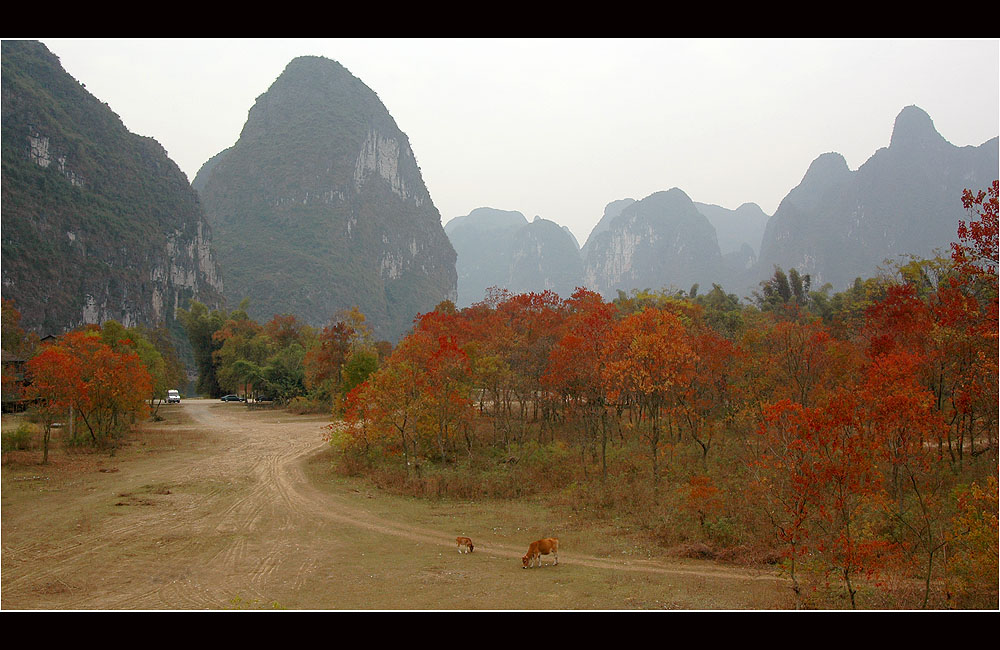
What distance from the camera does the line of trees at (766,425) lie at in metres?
8.49

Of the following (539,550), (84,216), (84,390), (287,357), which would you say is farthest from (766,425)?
(84,216)

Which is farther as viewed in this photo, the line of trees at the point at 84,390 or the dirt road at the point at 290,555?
the line of trees at the point at 84,390

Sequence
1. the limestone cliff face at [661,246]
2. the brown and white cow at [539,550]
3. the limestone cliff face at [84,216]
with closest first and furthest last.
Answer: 1. the brown and white cow at [539,550]
2. the limestone cliff face at [84,216]
3. the limestone cliff face at [661,246]

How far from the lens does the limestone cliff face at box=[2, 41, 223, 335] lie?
6969 centimetres

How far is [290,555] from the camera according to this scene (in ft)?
34.2

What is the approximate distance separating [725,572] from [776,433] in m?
2.48

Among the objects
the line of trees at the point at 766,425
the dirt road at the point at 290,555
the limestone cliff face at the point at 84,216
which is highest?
the limestone cliff face at the point at 84,216

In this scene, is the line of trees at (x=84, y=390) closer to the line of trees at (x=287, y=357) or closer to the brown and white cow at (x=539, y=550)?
the line of trees at (x=287, y=357)

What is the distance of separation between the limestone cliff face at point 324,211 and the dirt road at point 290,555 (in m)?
99.8

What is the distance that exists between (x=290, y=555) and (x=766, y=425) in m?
9.13

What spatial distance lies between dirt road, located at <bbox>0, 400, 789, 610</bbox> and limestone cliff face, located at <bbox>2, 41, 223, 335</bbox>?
6469cm

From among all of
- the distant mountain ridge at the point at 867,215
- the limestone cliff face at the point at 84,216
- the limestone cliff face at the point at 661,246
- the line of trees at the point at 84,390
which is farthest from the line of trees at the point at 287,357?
the limestone cliff face at the point at 661,246

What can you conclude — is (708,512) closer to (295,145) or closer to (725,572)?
(725,572)

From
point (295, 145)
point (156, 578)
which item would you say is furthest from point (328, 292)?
point (156, 578)
